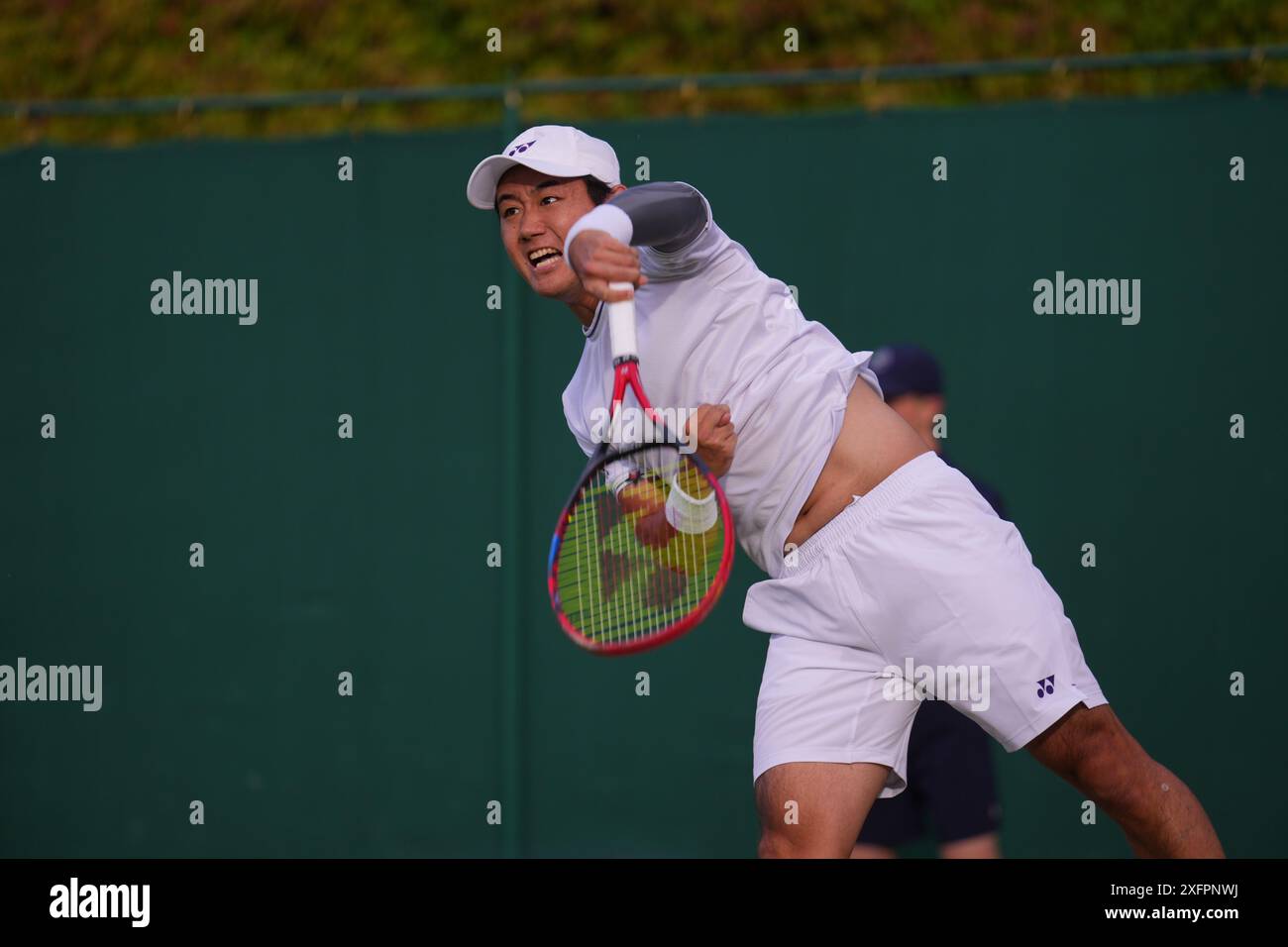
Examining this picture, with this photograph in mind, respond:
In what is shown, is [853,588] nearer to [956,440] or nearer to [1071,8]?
[956,440]

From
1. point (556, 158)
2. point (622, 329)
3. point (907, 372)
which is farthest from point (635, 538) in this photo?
point (907, 372)

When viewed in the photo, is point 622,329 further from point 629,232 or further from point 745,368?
point 745,368

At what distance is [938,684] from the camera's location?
10.1 feet

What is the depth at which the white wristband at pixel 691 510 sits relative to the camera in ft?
9.89

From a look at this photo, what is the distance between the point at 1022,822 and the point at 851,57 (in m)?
2.38

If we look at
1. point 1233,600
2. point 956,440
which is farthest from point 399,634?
point 1233,600

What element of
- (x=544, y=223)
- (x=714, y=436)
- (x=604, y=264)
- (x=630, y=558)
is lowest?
(x=630, y=558)

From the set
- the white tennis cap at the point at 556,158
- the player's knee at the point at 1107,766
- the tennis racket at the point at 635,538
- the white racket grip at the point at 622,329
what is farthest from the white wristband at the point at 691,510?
the player's knee at the point at 1107,766

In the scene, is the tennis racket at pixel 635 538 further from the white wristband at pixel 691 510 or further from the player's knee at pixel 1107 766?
the player's knee at pixel 1107 766

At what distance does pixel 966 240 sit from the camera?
190 inches

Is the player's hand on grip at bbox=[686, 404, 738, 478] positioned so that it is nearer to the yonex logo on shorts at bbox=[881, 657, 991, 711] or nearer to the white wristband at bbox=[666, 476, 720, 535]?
the white wristband at bbox=[666, 476, 720, 535]

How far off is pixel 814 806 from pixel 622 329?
96cm
